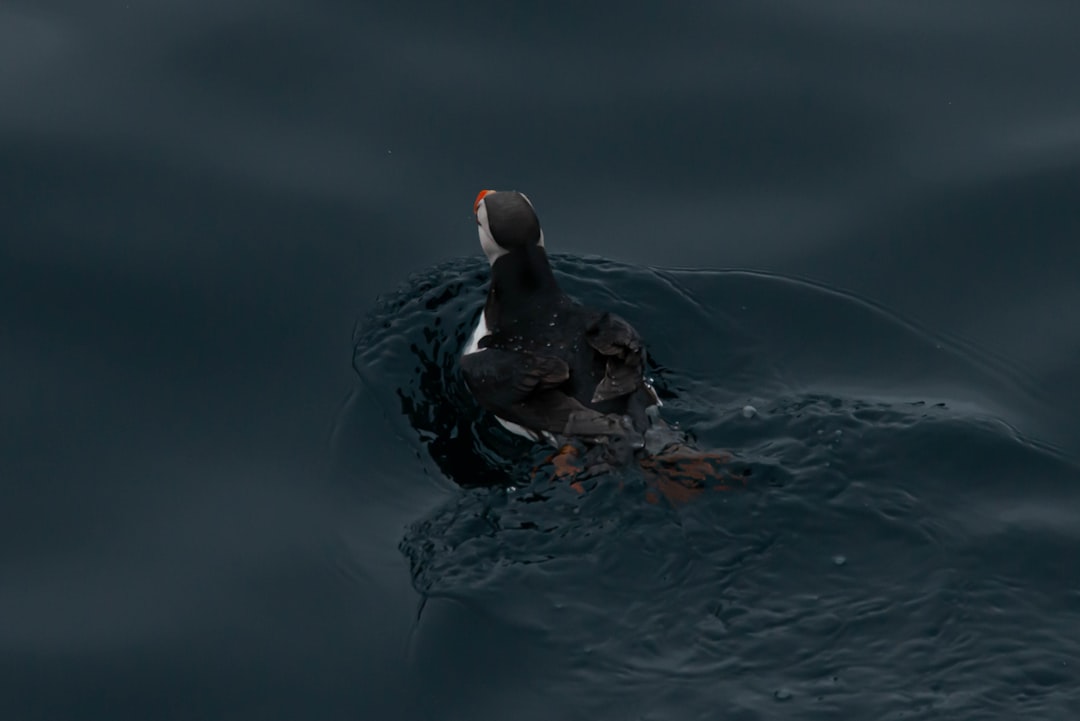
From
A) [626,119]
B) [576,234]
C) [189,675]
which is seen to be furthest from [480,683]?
[626,119]

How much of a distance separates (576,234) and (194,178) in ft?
9.82

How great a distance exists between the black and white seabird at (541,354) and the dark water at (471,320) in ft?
1.29

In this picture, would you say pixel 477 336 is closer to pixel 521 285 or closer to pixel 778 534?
pixel 521 285

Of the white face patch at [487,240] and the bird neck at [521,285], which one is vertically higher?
the white face patch at [487,240]

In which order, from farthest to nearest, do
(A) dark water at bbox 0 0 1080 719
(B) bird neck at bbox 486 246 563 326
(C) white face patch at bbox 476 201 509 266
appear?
(C) white face patch at bbox 476 201 509 266 < (B) bird neck at bbox 486 246 563 326 < (A) dark water at bbox 0 0 1080 719

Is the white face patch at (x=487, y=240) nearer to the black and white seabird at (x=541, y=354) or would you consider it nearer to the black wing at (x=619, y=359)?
the black and white seabird at (x=541, y=354)

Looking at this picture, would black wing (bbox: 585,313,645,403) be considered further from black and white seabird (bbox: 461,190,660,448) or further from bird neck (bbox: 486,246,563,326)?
bird neck (bbox: 486,246,563,326)

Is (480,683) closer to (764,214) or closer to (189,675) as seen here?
(189,675)

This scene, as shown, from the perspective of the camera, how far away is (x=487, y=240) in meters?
11.3

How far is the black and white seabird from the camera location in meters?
10.1

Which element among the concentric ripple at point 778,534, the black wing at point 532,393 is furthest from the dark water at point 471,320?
the black wing at point 532,393

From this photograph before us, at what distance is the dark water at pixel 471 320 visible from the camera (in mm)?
8586

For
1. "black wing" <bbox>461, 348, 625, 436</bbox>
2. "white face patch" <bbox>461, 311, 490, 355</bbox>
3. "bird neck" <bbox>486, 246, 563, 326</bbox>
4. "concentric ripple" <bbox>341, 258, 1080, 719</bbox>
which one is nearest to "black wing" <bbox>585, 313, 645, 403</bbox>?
"black wing" <bbox>461, 348, 625, 436</bbox>

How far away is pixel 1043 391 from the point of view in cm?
1077
